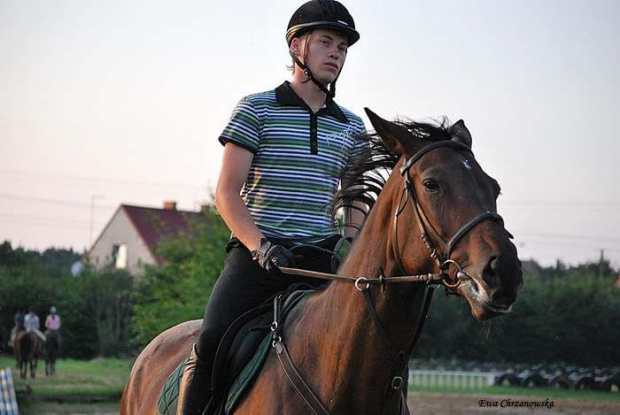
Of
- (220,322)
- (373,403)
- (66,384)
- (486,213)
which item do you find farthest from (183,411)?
(66,384)

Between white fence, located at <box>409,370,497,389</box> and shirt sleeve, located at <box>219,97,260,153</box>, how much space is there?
72.7ft

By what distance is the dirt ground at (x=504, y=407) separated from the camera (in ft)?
62.0

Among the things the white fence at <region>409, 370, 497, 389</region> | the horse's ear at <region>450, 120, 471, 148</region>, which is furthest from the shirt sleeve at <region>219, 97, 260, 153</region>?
the white fence at <region>409, 370, 497, 389</region>

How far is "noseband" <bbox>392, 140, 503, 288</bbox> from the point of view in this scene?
12.2 ft

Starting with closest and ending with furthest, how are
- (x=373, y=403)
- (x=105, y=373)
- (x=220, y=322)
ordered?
1. (x=373, y=403)
2. (x=220, y=322)
3. (x=105, y=373)

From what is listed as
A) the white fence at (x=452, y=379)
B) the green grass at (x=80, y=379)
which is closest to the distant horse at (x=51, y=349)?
the green grass at (x=80, y=379)

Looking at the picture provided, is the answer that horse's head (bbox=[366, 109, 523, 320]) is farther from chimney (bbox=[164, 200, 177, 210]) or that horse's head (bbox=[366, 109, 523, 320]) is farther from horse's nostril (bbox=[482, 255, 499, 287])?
chimney (bbox=[164, 200, 177, 210])

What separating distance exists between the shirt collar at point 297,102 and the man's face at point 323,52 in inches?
6.2

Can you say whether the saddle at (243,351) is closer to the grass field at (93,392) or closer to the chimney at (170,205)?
the grass field at (93,392)

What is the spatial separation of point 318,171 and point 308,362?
3.46 ft

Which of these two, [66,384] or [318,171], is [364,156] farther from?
[66,384]

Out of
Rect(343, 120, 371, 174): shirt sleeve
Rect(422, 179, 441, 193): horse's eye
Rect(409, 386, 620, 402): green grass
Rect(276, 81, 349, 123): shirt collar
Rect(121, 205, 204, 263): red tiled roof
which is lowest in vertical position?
Rect(409, 386, 620, 402): green grass

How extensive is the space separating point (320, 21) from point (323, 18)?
0.09 feet

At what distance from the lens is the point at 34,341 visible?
29.4 meters
